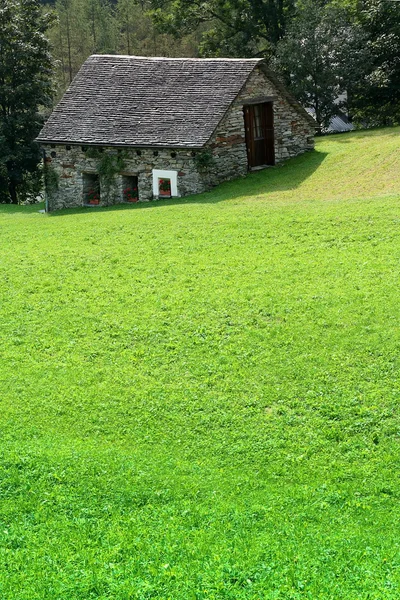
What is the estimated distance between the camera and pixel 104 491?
10742 mm

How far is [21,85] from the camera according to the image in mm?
40000

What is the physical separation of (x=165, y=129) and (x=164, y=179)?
191 centimetres

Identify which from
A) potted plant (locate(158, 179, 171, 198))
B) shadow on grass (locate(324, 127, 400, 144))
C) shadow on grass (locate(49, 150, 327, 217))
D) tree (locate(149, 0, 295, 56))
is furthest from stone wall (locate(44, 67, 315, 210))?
tree (locate(149, 0, 295, 56))

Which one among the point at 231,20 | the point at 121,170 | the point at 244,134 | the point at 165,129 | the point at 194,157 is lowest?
the point at 121,170

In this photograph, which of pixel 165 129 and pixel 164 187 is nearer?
pixel 165 129

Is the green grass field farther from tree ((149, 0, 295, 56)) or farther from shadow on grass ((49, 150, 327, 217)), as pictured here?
tree ((149, 0, 295, 56))

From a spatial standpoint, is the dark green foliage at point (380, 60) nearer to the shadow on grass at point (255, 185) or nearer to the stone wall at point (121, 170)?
the shadow on grass at point (255, 185)

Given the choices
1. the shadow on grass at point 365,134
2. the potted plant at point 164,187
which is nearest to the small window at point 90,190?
the potted plant at point 164,187

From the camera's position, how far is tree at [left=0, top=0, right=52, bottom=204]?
40.1 metres

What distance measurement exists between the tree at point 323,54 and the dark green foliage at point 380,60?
821 millimetres

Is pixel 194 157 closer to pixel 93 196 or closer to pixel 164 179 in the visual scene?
pixel 164 179

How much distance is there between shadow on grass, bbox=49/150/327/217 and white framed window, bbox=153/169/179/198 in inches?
25.5

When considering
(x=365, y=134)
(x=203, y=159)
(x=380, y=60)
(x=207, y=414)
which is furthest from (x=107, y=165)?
(x=207, y=414)

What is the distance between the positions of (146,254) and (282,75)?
2544 centimetres
